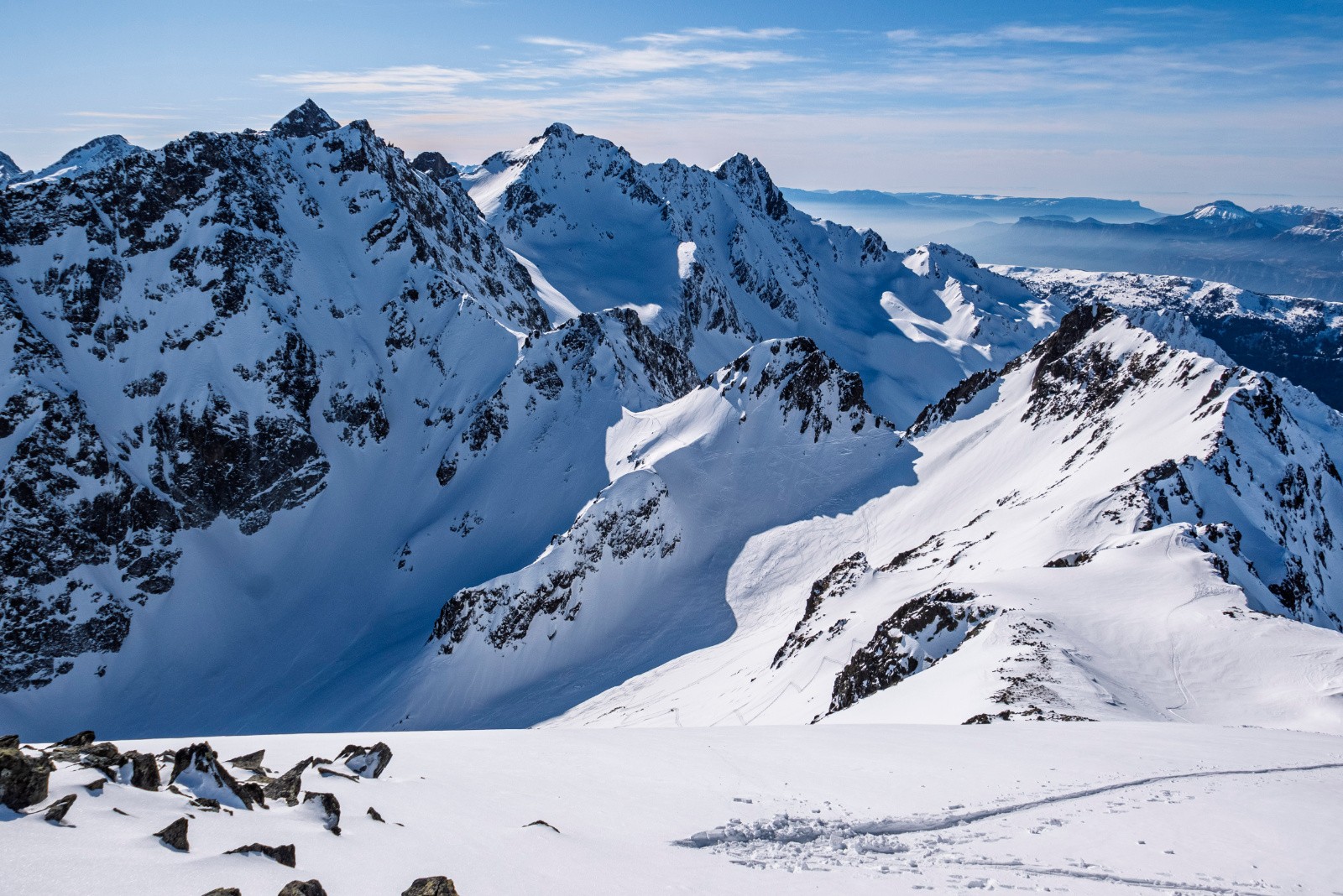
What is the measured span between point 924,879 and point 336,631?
3315 inches

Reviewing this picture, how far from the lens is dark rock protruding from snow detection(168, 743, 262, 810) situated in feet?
38.2

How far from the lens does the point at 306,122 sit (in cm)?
16775

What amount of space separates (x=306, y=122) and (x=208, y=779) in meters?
188

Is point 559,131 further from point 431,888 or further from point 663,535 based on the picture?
point 431,888

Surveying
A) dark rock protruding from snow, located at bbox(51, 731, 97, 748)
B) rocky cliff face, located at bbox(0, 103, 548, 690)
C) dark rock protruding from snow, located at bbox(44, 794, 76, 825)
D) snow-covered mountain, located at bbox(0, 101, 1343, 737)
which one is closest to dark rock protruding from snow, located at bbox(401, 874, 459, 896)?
dark rock protruding from snow, located at bbox(44, 794, 76, 825)

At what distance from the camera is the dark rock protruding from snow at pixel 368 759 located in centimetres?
1493

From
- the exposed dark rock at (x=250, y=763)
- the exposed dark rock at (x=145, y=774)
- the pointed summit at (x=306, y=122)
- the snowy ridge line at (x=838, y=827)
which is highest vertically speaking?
the pointed summit at (x=306, y=122)

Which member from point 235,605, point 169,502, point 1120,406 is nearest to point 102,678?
point 235,605

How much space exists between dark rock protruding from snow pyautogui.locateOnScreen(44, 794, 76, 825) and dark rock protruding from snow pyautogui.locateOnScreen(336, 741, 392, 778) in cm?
565

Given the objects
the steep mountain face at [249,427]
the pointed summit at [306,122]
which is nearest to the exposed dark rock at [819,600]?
the steep mountain face at [249,427]

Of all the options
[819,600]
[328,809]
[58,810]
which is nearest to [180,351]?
[819,600]

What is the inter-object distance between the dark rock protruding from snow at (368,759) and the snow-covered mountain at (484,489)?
2374 cm

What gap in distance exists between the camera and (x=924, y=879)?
12547 mm

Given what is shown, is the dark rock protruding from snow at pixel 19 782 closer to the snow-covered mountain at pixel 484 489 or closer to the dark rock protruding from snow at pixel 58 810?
the dark rock protruding from snow at pixel 58 810
